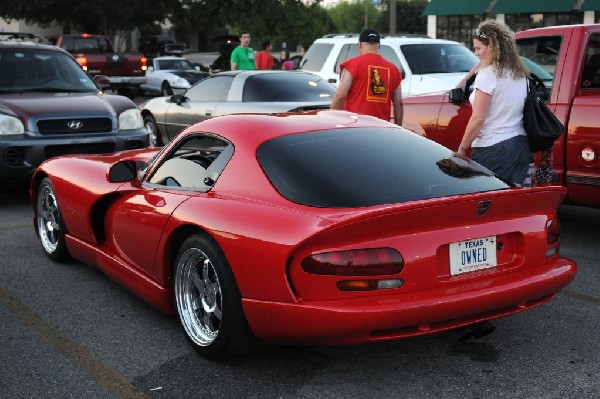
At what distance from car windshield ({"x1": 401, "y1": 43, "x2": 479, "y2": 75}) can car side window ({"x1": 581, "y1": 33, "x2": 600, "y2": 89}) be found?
6.09 m

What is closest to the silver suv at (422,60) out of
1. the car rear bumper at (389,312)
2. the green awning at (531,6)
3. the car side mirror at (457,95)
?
the car side mirror at (457,95)

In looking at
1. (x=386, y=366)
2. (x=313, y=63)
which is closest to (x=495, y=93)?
(x=386, y=366)

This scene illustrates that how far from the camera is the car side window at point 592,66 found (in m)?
6.93

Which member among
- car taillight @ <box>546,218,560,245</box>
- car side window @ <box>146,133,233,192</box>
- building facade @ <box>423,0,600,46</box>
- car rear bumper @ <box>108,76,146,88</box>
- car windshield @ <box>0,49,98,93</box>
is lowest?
car taillight @ <box>546,218,560,245</box>

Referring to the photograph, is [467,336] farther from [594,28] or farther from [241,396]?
[594,28]

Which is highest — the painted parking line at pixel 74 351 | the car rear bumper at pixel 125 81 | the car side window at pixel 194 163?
the car side window at pixel 194 163

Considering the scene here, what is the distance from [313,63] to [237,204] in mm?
10968

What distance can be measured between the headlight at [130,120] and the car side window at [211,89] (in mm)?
1562

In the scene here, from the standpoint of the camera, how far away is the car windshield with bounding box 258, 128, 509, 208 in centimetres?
402

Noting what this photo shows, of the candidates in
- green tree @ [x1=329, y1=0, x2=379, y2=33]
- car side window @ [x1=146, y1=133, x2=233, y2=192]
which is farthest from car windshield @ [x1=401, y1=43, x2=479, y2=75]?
green tree @ [x1=329, y1=0, x2=379, y2=33]

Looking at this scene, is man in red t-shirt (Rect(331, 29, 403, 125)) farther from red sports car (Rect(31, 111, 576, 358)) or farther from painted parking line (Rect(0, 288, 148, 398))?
painted parking line (Rect(0, 288, 148, 398))

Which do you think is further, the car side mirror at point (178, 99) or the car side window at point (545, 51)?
the car side mirror at point (178, 99)

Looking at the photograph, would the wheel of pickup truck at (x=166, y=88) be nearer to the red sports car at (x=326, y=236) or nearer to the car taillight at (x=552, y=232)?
the red sports car at (x=326, y=236)

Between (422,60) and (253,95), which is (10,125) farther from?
(422,60)
